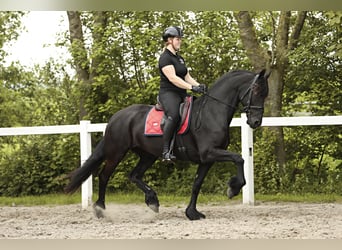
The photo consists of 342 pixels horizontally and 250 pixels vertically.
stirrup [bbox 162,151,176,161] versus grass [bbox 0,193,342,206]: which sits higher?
stirrup [bbox 162,151,176,161]

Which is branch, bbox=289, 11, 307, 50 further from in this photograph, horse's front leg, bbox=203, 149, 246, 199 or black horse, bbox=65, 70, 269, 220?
horse's front leg, bbox=203, 149, 246, 199

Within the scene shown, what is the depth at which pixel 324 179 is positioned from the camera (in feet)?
31.2

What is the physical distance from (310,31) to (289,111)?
1.17 metres

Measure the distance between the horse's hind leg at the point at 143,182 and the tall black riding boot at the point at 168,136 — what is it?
0.46m

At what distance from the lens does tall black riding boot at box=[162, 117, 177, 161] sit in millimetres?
6676

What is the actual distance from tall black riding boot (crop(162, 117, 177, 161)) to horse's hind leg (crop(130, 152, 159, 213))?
0.46m

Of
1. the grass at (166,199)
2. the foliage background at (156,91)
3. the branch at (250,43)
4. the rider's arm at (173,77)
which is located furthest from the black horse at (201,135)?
the branch at (250,43)

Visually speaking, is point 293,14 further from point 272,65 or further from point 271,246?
point 271,246

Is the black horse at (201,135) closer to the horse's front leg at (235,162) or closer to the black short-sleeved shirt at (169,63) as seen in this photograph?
the horse's front leg at (235,162)


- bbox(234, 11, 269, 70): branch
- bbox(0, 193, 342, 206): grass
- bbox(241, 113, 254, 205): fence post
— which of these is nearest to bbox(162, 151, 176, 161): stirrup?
bbox(241, 113, 254, 205): fence post

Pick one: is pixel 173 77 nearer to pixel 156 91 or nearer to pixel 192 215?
pixel 192 215

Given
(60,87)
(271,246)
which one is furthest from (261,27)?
(271,246)

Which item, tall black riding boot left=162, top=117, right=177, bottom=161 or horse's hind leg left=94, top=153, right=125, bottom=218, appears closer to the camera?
tall black riding boot left=162, top=117, right=177, bottom=161

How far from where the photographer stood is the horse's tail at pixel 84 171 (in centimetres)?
719
